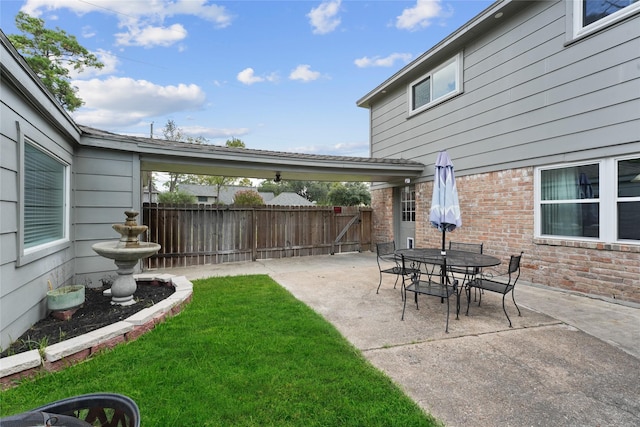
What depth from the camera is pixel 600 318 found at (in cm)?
404

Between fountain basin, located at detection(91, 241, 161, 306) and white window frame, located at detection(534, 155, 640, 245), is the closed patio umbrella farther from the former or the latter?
fountain basin, located at detection(91, 241, 161, 306)

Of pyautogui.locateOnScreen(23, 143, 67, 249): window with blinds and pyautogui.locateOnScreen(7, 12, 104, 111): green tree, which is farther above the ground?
pyautogui.locateOnScreen(7, 12, 104, 111): green tree

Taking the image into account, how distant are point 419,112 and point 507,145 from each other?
9.94ft

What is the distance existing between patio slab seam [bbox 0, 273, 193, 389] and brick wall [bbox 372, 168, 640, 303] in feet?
20.6

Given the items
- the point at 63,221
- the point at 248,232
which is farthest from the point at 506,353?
the point at 248,232

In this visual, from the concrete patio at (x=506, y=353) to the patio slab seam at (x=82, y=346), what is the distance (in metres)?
2.10

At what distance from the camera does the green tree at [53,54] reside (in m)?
16.2

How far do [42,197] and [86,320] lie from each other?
1.61 metres

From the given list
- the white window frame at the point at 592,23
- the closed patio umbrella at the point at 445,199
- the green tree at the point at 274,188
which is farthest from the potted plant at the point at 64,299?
the green tree at the point at 274,188

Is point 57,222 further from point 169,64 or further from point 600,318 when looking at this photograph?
point 169,64

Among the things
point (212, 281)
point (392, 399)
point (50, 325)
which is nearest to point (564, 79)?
point (392, 399)

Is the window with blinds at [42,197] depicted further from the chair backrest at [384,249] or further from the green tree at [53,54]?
the green tree at [53,54]

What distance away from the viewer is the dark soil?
285cm

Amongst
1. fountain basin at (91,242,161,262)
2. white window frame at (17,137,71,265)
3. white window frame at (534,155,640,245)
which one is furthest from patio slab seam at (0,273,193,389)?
white window frame at (534,155,640,245)
